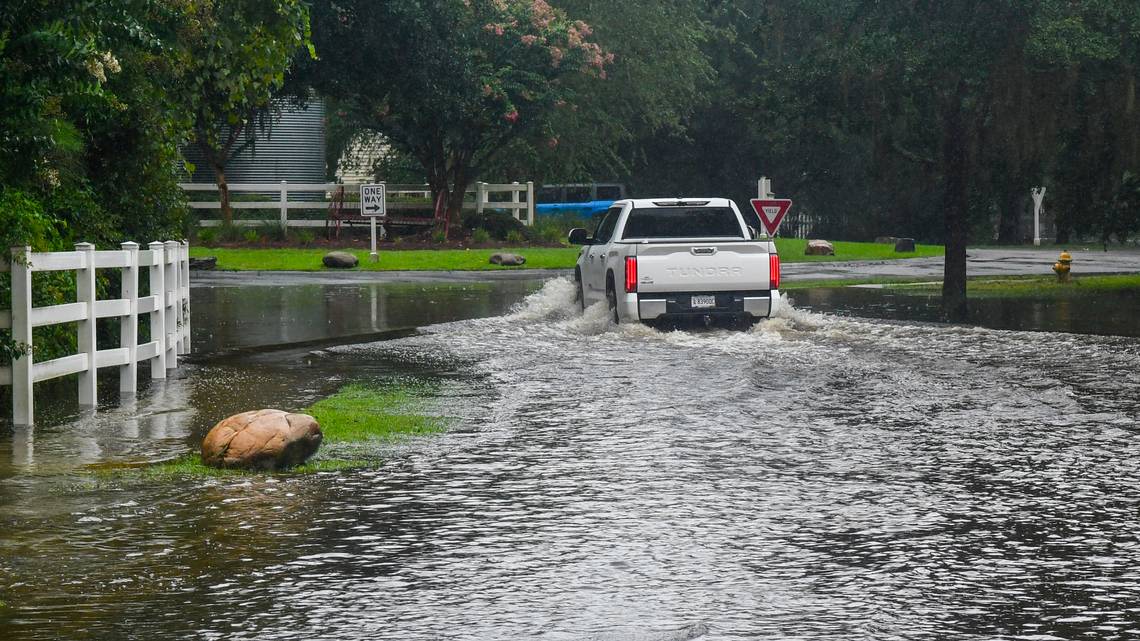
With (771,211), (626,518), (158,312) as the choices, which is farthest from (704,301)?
(626,518)

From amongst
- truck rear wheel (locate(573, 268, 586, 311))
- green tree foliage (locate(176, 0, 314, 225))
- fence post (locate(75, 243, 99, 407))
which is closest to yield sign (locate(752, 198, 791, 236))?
truck rear wheel (locate(573, 268, 586, 311))

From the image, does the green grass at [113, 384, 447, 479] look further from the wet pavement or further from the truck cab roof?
the wet pavement

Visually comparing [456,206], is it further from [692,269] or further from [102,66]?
[102,66]

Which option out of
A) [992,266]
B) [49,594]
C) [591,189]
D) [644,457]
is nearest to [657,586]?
[49,594]

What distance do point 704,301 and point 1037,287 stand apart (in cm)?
1470

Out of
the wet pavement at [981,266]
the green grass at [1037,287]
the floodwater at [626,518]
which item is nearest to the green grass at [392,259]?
the wet pavement at [981,266]

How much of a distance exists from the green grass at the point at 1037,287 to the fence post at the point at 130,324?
19567mm

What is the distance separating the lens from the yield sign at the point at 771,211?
3155cm

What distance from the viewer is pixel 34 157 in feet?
46.3

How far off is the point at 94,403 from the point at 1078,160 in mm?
21641

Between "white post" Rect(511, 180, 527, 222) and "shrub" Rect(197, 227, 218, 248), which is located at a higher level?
"white post" Rect(511, 180, 527, 222)

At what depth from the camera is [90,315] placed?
14.9m

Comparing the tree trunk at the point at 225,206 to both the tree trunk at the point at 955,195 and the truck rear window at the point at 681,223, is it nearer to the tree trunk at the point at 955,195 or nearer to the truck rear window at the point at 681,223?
the tree trunk at the point at 955,195

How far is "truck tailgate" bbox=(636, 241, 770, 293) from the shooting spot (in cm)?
2189
